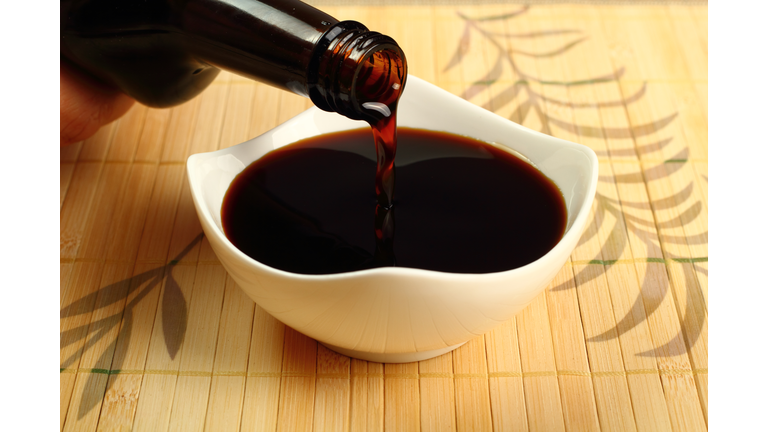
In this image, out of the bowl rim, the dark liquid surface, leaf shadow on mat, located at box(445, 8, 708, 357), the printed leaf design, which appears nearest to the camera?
the bowl rim

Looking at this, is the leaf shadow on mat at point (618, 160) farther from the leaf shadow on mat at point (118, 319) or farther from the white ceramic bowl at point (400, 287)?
the leaf shadow on mat at point (118, 319)

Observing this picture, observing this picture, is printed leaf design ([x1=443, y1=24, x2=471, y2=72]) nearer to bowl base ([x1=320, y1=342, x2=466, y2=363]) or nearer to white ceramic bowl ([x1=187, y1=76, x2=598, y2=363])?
white ceramic bowl ([x1=187, y1=76, x2=598, y2=363])

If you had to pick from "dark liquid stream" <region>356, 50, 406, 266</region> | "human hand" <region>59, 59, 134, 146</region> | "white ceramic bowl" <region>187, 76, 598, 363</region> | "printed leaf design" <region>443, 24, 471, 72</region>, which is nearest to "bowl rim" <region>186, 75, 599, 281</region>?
"white ceramic bowl" <region>187, 76, 598, 363</region>

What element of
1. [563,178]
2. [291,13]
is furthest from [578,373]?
[291,13]

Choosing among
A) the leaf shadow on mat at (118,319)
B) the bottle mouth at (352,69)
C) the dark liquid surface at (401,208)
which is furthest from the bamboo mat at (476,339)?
the bottle mouth at (352,69)

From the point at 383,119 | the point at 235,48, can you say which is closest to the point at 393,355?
the point at 383,119
